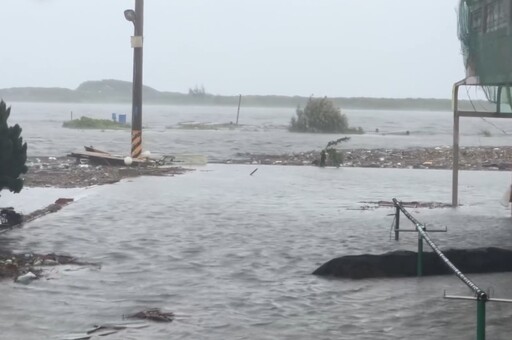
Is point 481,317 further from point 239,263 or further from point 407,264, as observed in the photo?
point 239,263

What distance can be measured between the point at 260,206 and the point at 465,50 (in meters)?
4.75

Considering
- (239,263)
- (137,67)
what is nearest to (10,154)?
(239,263)

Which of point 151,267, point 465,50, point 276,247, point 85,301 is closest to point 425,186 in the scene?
point 465,50

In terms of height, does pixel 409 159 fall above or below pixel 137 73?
below

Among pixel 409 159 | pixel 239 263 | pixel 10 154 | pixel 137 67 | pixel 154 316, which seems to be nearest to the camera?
pixel 154 316

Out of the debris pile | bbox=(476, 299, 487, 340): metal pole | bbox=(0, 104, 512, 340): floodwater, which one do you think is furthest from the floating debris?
the debris pile

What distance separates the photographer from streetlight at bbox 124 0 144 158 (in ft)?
92.8

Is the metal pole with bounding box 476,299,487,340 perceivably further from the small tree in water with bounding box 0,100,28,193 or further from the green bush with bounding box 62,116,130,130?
the green bush with bounding box 62,116,130,130

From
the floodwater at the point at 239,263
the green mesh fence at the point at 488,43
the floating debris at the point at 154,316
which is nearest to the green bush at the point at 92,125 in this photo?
the floodwater at the point at 239,263

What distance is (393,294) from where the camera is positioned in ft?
33.5

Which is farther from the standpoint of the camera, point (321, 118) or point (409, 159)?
point (321, 118)

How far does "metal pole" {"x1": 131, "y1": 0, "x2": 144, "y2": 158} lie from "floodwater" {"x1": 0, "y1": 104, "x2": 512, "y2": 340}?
20.5ft

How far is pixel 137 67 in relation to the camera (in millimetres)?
28938

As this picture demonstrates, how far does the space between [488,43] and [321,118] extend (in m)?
47.9
